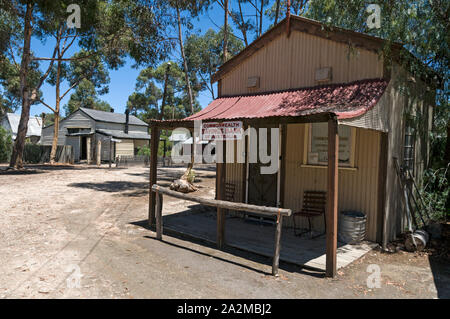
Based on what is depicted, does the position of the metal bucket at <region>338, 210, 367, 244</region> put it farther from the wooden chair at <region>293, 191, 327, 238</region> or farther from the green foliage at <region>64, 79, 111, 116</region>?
the green foliage at <region>64, 79, 111, 116</region>

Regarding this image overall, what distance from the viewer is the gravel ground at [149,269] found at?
14.1 feet

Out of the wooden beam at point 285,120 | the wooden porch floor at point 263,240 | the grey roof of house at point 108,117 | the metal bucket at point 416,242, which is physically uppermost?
the grey roof of house at point 108,117

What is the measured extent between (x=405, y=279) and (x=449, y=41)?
4.90 meters

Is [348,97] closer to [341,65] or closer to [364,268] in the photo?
[341,65]

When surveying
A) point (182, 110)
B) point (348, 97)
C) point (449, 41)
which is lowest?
point (348, 97)

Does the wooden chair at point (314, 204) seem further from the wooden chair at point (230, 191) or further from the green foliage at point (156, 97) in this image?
the green foliage at point (156, 97)

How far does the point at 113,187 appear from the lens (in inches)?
560

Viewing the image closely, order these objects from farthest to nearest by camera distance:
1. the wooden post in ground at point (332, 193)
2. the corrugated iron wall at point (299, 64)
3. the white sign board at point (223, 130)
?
the corrugated iron wall at point (299, 64) → the white sign board at point (223, 130) → the wooden post in ground at point (332, 193)

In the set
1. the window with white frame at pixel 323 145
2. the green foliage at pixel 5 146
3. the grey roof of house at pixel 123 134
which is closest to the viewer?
the window with white frame at pixel 323 145

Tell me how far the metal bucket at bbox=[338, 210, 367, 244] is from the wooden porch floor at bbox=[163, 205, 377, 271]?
0.51 feet

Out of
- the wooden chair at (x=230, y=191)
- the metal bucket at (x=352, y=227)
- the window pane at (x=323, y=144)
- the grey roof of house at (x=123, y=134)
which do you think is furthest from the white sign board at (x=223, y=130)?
the grey roof of house at (x=123, y=134)

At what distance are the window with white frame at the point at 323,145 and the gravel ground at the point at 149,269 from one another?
81.5 inches

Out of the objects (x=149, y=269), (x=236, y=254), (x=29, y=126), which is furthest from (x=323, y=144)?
(x=29, y=126)

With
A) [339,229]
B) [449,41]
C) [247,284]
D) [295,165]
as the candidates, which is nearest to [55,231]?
[247,284]
